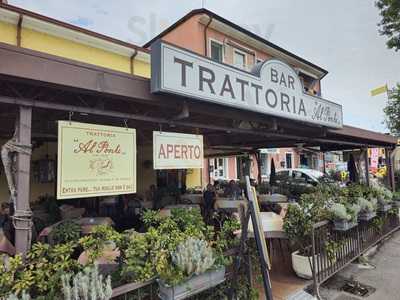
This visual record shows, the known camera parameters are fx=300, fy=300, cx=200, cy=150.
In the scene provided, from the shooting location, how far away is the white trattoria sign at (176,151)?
3.74m

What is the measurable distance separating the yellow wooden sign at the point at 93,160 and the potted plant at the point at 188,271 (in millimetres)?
1032

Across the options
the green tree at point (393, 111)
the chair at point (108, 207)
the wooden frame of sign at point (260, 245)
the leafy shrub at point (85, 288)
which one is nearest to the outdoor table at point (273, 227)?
the wooden frame of sign at point (260, 245)

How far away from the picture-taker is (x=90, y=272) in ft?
7.88

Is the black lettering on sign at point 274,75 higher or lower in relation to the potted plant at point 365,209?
higher

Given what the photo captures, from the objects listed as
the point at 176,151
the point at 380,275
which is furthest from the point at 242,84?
the point at 380,275

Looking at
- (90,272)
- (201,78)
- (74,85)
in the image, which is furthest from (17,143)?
(201,78)

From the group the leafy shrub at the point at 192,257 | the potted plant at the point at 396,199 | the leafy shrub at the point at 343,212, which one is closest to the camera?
the leafy shrub at the point at 192,257

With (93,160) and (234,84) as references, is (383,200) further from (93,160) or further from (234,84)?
(93,160)

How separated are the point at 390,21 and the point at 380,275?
11709mm

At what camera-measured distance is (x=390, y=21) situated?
12750 millimetres

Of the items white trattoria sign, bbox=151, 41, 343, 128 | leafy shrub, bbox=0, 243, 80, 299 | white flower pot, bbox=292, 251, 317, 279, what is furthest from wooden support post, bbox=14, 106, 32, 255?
white flower pot, bbox=292, 251, 317, 279

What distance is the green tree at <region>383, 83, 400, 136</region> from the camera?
19.8 m

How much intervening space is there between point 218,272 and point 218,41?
13393 mm

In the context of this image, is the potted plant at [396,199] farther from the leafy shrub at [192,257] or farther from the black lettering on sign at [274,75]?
the leafy shrub at [192,257]
